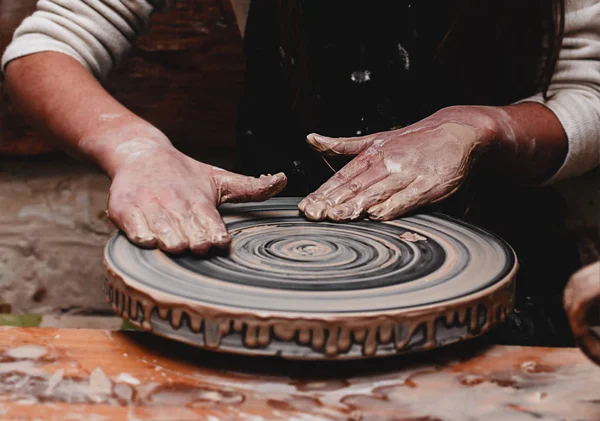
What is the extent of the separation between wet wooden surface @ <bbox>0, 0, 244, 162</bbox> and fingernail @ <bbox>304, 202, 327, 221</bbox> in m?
0.79

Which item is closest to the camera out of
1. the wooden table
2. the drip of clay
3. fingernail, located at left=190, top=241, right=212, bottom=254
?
the drip of clay

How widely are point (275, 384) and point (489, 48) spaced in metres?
0.95

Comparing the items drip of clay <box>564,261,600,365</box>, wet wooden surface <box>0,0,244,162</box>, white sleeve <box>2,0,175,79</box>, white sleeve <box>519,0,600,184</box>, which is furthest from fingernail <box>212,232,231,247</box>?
wet wooden surface <box>0,0,244,162</box>

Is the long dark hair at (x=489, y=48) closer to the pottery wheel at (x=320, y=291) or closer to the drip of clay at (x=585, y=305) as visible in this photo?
the pottery wheel at (x=320, y=291)

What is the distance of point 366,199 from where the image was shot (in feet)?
3.26

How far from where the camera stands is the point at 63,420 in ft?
1.90

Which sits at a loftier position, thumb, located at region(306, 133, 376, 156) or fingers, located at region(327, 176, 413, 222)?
thumb, located at region(306, 133, 376, 156)

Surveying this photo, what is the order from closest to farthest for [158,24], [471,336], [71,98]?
[471,336]
[71,98]
[158,24]

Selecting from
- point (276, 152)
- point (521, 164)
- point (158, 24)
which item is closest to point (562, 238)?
point (521, 164)

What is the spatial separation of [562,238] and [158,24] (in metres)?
1.12

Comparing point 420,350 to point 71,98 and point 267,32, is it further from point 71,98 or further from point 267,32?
point 267,32

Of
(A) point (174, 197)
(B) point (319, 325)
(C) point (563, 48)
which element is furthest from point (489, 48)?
(B) point (319, 325)

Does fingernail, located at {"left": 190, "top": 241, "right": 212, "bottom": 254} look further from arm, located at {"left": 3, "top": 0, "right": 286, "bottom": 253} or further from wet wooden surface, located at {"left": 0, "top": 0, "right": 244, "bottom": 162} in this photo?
wet wooden surface, located at {"left": 0, "top": 0, "right": 244, "bottom": 162}

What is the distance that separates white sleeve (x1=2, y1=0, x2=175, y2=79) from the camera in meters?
1.29
